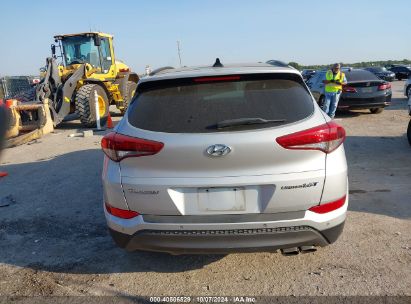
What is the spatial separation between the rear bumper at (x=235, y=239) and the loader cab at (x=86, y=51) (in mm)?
11669

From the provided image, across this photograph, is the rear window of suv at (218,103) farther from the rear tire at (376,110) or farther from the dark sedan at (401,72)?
the dark sedan at (401,72)

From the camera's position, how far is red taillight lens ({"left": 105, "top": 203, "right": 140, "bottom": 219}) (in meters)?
3.04

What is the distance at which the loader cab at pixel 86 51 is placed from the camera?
13711 millimetres

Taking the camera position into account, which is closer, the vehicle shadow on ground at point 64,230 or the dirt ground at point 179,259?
the dirt ground at point 179,259

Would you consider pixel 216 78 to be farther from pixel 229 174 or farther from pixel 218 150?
pixel 229 174

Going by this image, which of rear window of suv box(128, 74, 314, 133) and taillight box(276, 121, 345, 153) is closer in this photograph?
taillight box(276, 121, 345, 153)

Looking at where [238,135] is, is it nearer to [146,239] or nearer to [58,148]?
[146,239]

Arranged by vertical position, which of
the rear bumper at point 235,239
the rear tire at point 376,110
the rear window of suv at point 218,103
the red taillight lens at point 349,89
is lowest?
the rear tire at point 376,110

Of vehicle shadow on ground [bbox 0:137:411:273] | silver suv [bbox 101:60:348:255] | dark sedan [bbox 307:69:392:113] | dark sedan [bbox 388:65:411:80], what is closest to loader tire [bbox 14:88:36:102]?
vehicle shadow on ground [bbox 0:137:411:273]

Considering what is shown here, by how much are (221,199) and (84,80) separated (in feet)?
37.5

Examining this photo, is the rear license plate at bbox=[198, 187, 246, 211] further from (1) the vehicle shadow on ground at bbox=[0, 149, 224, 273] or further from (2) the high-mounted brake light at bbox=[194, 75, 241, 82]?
(1) the vehicle shadow on ground at bbox=[0, 149, 224, 273]

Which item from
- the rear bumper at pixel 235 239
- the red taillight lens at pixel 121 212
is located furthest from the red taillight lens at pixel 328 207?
the red taillight lens at pixel 121 212

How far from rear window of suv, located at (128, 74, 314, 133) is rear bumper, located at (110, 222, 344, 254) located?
30.5 inches

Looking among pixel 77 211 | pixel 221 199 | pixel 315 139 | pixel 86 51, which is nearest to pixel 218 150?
pixel 221 199
